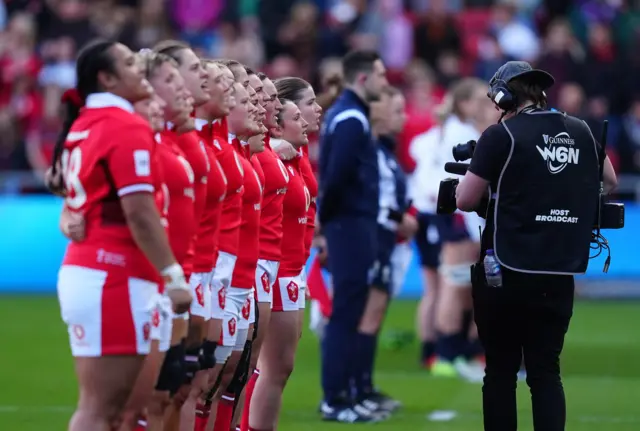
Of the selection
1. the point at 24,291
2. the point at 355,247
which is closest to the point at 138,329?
the point at 355,247

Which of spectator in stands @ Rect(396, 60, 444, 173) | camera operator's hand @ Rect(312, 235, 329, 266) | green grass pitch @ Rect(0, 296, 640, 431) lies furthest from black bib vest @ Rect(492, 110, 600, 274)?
spectator in stands @ Rect(396, 60, 444, 173)

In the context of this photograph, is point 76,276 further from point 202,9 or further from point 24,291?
point 202,9

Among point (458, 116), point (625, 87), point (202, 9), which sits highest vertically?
point (202, 9)

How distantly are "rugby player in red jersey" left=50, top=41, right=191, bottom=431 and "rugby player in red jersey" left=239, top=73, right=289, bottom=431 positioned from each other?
1891mm

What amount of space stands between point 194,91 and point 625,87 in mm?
15046

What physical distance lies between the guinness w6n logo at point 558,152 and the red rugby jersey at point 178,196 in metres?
2.05

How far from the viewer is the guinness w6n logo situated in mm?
7406

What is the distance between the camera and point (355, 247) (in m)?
10.5

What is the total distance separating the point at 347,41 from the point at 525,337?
1432 centimetres

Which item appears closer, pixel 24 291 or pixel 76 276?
pixel 76 276

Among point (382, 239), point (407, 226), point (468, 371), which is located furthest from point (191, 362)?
point (468, 371)

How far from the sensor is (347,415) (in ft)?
33.8

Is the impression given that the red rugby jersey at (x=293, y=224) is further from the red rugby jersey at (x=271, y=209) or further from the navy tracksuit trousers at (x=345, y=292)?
the navy tracksuit trousers at (x=345, y=292)

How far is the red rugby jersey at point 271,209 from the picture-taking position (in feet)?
26.1
